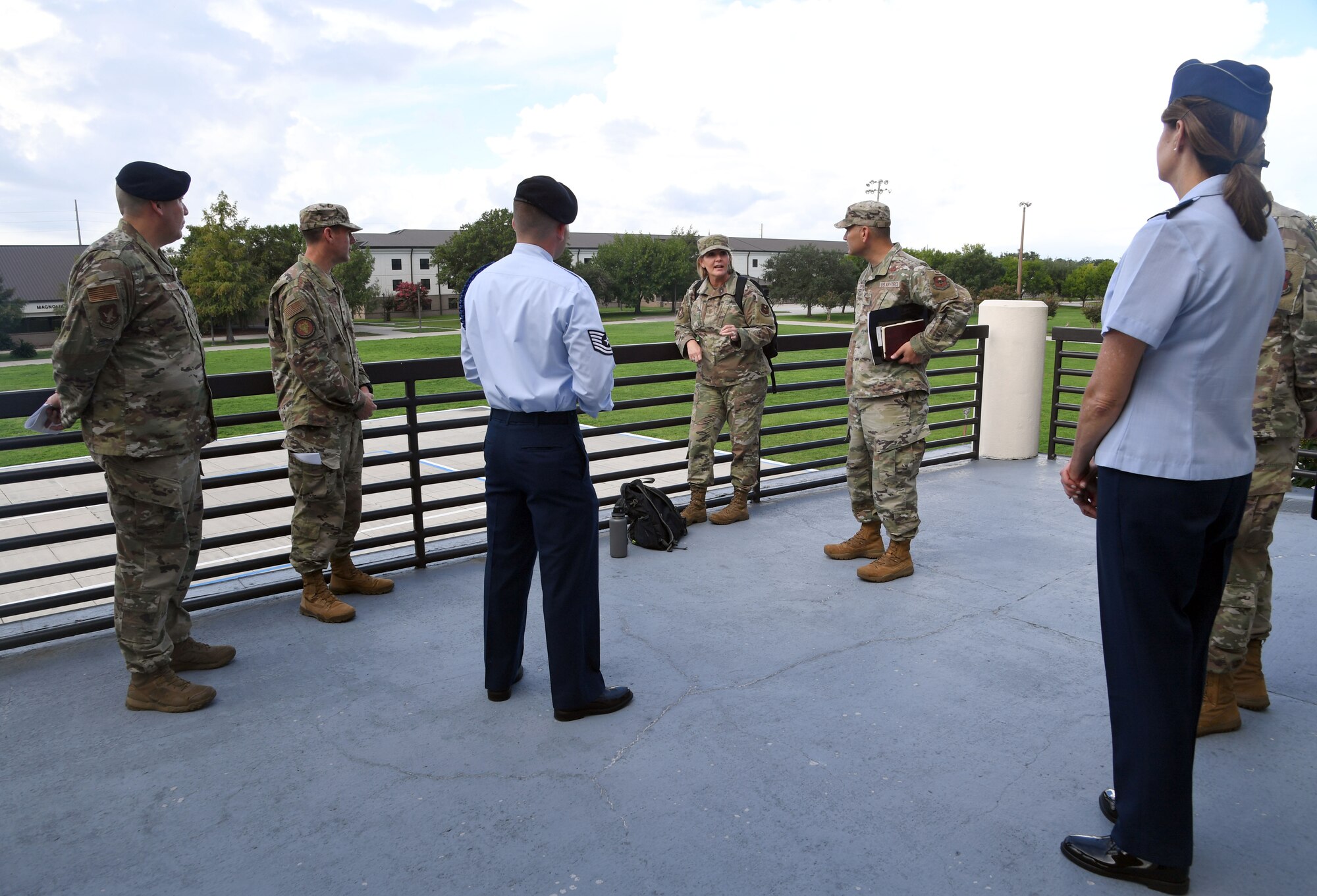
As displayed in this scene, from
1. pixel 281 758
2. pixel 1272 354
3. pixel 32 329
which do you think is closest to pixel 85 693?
pixel 281 758

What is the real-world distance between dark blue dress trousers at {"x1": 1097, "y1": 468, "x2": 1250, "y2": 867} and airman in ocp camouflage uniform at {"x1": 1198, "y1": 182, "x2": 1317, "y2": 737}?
2.96 ft

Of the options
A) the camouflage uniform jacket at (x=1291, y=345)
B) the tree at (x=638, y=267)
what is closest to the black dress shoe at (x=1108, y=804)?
the camouflage uniform jacket at (x=1291, y=345)

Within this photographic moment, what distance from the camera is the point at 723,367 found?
220 inches

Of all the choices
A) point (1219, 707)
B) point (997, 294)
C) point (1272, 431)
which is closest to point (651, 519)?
point (1219, 707)

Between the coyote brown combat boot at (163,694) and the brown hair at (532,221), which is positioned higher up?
the brown hair at (532,221)

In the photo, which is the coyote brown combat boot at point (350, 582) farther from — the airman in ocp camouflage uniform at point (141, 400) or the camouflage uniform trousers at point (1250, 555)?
the camouflage uniform trousers at point (1250, 555)

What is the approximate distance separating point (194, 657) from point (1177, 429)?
3.57 meters

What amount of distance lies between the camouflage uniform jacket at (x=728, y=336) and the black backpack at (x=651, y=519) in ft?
2.99

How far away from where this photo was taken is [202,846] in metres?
2.40

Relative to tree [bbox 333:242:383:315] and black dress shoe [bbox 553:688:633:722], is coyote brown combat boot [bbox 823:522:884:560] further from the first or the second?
tree [bbox 333:242:383:315]

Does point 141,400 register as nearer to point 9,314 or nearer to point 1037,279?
point 9,314

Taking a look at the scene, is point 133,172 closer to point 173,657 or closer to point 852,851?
point 173,657

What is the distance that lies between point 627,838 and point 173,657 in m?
2.20

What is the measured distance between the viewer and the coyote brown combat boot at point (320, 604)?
13.2 ft
